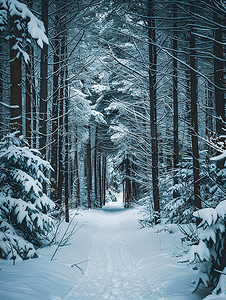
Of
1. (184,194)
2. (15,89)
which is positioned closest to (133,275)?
(184,194)

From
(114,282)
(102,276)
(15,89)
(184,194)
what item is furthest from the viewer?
(184,194)

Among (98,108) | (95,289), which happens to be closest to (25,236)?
(95,289)

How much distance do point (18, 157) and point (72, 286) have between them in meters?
3.12

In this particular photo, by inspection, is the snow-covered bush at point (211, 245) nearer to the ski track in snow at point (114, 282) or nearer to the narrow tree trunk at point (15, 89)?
the ski track in snow at point (114, 282)

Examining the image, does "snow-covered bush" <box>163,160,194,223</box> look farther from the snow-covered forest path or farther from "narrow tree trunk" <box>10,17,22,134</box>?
"narrow tree trunk" <box>10,17,22,134</box>

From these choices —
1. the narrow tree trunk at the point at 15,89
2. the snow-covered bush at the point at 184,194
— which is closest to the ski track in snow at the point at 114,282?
the snow-covered bush at the point at 184,194

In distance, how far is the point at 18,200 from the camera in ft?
17.2

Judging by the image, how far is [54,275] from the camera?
457 centimetres

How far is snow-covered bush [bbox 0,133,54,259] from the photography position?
4988 mm

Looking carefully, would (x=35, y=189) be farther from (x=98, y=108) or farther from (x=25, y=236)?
(x=98, y=108)

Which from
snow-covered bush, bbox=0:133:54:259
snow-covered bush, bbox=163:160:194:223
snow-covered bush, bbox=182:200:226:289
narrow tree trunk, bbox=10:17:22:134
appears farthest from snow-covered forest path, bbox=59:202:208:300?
narrow tree trunk, bbox=10:17:22:134

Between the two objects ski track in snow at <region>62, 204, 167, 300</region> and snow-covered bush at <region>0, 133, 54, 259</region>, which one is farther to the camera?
snow-covered bush at <region>0, 133, 54, 259</region>

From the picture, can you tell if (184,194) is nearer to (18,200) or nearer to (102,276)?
(102,276)

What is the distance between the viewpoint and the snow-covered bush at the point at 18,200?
16.4 ft
